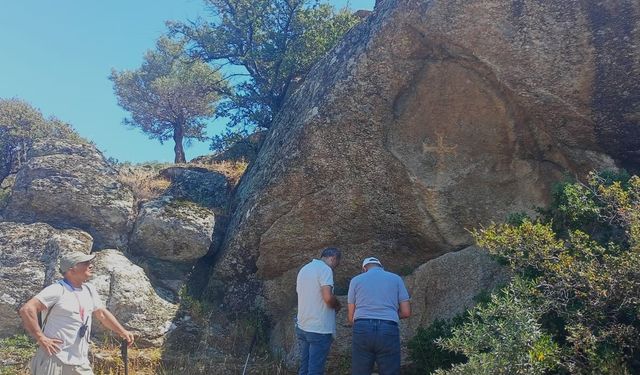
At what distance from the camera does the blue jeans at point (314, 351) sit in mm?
7151

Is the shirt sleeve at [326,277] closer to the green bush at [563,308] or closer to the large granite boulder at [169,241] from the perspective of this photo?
Answer: the green bush at [563,308]

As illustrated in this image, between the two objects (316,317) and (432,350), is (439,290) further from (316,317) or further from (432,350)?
(316,317)

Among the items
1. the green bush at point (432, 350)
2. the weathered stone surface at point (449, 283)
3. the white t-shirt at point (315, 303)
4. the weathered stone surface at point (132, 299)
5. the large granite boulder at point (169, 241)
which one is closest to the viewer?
the green bush at point (432, 350)

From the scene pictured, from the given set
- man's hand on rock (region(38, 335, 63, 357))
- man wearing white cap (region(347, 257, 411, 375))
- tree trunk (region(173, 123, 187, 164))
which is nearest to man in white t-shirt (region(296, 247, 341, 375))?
man wearing white cap (region(347, 257, 411, 375))

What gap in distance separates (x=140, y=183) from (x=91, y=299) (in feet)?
21.8

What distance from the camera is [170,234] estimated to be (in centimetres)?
1087

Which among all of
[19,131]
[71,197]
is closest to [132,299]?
[71,197]

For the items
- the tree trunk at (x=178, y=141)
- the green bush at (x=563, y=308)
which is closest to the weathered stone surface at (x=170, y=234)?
the green bush at (x=563, y=308)

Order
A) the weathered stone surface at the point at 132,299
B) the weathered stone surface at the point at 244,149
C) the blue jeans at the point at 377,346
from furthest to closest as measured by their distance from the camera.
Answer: the weathered stone surface at the point at 244,149 < the weathered stone surface at the point at 132,299 < the blue jeans at the point at 377,346

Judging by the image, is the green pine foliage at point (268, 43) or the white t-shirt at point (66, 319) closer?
the white t-shirt at point (66, 319)

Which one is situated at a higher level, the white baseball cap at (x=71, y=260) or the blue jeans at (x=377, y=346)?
the white baseball cap at (x=71, y=260)

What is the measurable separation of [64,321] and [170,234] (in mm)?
5090

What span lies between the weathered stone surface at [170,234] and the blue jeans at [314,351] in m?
4.16

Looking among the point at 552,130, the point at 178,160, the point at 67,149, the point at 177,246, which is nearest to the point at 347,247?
the point at 177,246
